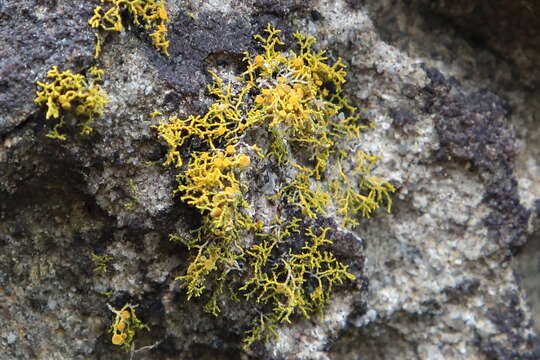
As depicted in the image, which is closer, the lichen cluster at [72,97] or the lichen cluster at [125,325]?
the lichen cluster at [72,97]

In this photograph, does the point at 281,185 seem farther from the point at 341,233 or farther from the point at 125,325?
the point at 125,325

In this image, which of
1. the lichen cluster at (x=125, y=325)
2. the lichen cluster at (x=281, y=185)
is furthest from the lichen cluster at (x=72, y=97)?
the lichen cluster at (x=125, y=325)

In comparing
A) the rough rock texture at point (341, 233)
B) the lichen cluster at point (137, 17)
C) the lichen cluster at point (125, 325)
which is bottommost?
the lichen cluster at point (125, 325)

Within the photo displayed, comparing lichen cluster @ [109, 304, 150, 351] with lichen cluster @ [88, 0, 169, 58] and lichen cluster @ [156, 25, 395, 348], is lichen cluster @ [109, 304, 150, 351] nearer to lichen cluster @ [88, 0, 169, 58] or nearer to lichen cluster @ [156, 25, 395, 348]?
lichen cluster @ [156, 25, 395, 348]

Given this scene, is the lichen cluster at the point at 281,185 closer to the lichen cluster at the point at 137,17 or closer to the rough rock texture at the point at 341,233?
the rough rock texture at the point at 341,233

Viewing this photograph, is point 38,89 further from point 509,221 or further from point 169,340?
point 509,221

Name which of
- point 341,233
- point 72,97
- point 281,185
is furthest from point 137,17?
point 341,233

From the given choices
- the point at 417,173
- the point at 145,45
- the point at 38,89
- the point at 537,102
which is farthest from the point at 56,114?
the point at 537,102
